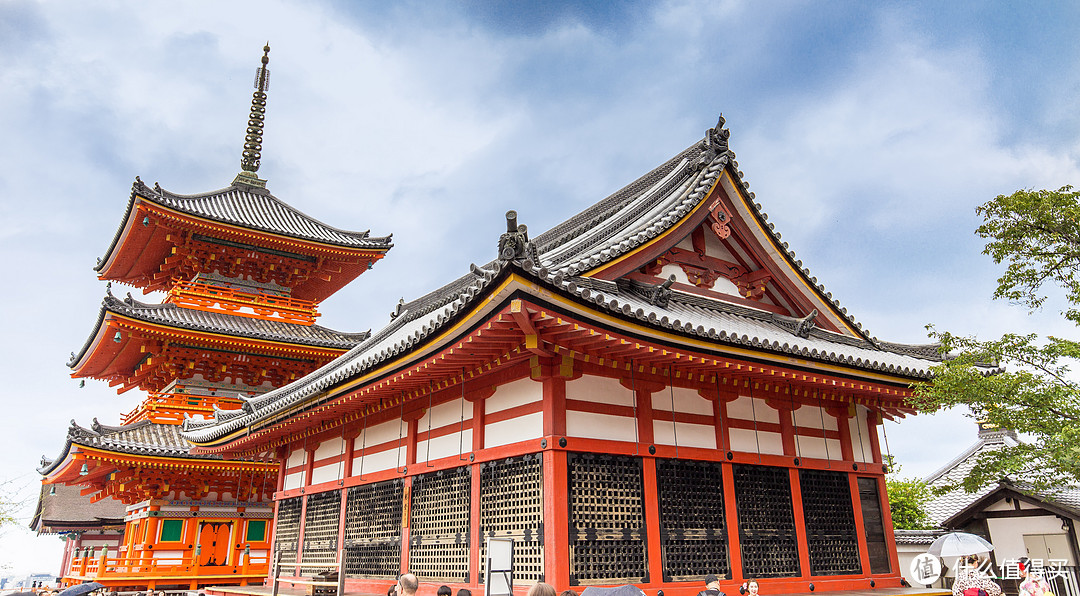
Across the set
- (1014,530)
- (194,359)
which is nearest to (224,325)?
(194,359)

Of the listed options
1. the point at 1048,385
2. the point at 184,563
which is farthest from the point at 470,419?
the point at 184,563

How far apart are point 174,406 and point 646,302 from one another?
16.7 m

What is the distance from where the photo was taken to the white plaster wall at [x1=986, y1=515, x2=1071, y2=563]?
18312mm

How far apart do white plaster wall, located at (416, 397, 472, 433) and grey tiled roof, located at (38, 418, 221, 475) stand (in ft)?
33.0

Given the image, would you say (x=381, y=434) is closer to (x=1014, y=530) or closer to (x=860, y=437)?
(x=860, y=437)

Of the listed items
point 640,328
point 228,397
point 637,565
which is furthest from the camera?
point 228,397

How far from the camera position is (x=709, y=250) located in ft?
43.8

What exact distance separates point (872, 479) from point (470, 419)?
750cm

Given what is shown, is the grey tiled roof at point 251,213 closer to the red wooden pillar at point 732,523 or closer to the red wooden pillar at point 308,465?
the red wooden pillar at point 308,465

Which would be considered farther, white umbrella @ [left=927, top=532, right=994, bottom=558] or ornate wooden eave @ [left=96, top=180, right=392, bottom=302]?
ornate wooden eave @ [left=96, top=180, right=392, bottom=302]

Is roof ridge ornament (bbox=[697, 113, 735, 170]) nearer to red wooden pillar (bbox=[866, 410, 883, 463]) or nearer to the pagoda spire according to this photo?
red wooden pillar (bbox=[866, 410, 883, 463])

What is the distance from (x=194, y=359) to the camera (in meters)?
22.1

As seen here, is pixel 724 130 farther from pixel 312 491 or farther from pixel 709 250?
pixel 312 491

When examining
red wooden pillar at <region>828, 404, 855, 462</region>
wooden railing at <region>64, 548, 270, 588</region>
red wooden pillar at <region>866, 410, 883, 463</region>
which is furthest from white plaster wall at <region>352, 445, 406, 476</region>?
red wooden pillar at <region>866, 410, 883, 463</region>
